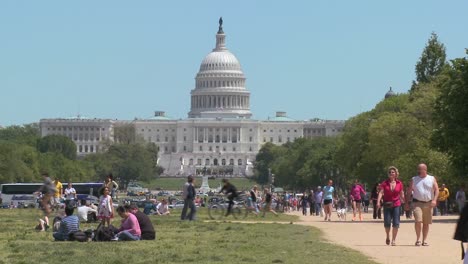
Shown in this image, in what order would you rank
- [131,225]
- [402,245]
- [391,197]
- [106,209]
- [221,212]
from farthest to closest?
[221,212]
[106,209]
[391,197]
[402,245]
[131,225]

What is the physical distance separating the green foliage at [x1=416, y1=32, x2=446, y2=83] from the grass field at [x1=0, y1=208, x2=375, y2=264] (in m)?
55.8

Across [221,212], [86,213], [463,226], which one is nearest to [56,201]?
[221,212]

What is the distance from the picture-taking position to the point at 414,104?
7425cm

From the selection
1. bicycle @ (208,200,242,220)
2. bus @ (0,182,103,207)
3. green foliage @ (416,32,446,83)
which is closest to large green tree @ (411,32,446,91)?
green foliage @ (416,32,446,83)

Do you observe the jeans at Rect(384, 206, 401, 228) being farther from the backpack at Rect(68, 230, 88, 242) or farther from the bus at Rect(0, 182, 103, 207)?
the bus at Rect(0, 182, 103, 207)

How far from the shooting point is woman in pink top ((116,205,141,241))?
90.5 feet

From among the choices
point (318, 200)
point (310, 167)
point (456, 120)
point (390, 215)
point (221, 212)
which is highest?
point (310, 167)

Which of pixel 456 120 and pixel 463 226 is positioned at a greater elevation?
pixel 456 120

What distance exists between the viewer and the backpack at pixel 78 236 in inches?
1086

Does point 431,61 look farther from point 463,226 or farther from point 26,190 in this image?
point 463,226

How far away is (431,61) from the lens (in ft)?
291

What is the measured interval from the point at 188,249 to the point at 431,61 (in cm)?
6491

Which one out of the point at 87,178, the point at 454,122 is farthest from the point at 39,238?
the point at 87,178

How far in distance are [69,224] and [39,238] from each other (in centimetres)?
157
